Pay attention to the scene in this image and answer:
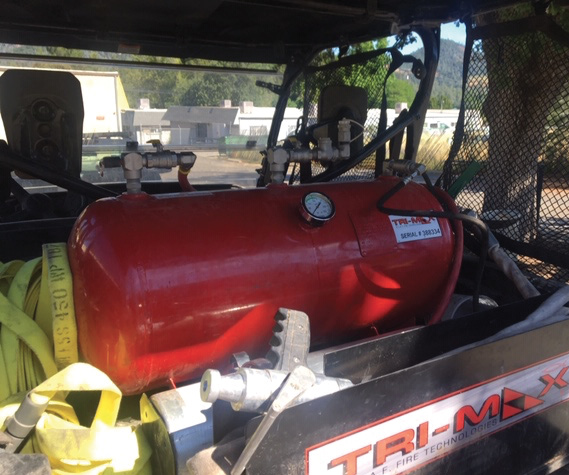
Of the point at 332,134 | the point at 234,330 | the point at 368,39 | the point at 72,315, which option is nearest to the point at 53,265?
the point at 72,315

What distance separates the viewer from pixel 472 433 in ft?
4.35

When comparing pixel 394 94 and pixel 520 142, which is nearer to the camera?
pixel 520 142

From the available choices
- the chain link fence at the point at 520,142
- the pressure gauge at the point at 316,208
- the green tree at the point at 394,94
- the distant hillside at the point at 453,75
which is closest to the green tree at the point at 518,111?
the chain link fence at the point at 520,142

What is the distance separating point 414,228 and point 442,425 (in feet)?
2.11

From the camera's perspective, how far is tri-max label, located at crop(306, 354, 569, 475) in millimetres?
1113

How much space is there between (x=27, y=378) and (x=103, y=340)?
256 millimetres

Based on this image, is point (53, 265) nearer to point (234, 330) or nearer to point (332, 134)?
point (234, 330)

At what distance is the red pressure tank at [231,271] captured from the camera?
128 cm

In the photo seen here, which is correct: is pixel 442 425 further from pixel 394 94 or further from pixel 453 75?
pixel 453 75

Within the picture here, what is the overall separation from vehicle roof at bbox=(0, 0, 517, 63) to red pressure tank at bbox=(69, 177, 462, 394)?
88 cm

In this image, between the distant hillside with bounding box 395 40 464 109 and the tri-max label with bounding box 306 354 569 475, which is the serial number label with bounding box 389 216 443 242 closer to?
the tri-max label with bounding box 306 354 569 475

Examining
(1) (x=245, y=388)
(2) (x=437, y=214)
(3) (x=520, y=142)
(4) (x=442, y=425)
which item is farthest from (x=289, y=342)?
(3) (x=520, y=142)

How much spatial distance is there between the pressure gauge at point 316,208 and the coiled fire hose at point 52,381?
2.17 feet

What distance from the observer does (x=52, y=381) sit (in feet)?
3.58
